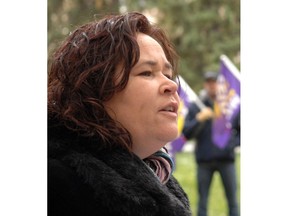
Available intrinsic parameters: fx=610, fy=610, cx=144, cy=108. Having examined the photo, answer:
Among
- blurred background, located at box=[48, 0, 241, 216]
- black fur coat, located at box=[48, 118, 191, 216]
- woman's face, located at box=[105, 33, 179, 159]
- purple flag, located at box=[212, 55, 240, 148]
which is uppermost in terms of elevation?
blurred background, located at box=[48, 0, 241, 216]

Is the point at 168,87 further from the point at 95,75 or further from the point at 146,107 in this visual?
the point at 95,75

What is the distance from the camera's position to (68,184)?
4.55 ft

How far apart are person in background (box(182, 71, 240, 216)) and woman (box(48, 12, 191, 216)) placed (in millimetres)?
4453

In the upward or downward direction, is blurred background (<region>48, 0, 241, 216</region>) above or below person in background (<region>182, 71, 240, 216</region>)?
above

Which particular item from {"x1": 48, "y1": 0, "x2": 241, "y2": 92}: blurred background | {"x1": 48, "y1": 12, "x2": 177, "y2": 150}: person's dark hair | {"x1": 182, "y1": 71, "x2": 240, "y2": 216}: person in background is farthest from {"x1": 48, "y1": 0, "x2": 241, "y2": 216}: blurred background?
{"x1": 48, "y1": 12, "x2": 177, "y2": 150}: person's dark hair

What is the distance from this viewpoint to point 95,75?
153cm

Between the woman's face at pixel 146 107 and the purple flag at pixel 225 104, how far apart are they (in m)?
4.52

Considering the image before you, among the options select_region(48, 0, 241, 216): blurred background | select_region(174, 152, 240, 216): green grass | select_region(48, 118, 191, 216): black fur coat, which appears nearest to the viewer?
select_region(48, 118, 191, 216): black fur coat

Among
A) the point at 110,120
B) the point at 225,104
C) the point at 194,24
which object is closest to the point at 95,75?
the point at 110,120

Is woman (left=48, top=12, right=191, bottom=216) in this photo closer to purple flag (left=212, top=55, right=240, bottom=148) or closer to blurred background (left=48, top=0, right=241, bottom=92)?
purple flag (left=212, top=55, right=240, bottom=148)

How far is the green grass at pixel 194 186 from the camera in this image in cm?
708

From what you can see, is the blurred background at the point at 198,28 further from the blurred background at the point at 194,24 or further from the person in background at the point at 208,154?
the person in background at the point at 208,154

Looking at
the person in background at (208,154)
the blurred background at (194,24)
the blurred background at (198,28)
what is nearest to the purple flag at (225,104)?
the person in background at (208,154)

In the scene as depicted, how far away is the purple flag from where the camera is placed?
19.9ft
